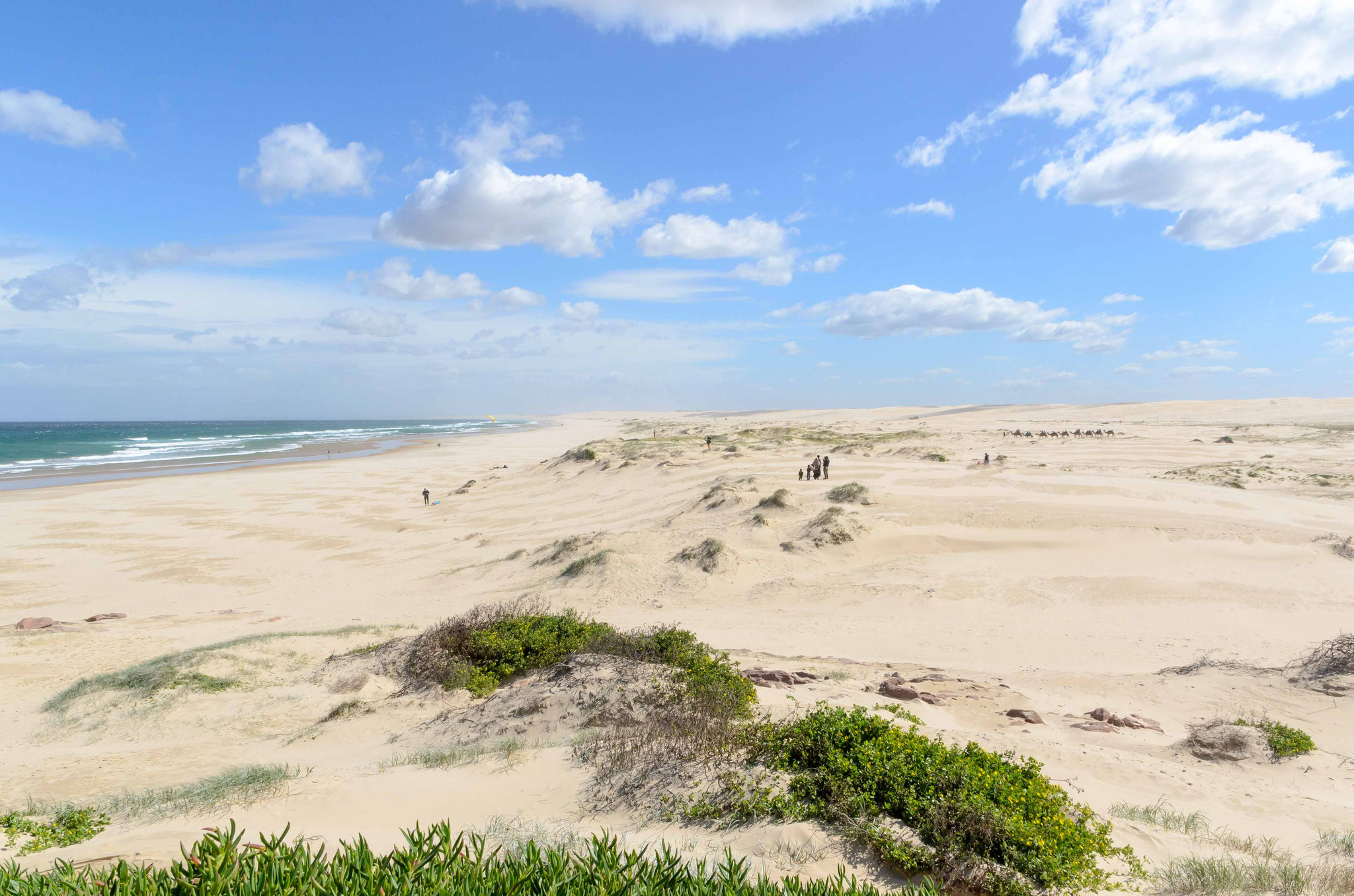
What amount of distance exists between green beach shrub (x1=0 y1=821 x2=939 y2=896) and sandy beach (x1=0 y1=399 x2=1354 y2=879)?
1.17 meters

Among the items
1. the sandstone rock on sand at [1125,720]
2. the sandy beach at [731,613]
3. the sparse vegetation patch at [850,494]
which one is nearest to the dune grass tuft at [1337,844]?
the sandy beach at [731,613]

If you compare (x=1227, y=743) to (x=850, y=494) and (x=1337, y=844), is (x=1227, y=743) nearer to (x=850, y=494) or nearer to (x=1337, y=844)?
(x=1337, y=844)

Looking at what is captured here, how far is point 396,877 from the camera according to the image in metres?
3.15

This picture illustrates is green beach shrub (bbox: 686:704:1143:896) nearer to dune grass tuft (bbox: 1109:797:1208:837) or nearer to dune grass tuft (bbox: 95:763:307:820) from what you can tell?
dune grass tuft (bbox: 1109:797:1208:837)

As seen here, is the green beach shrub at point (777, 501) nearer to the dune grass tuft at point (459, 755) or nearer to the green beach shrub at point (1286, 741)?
the green beach shrub at point (1286, 741)

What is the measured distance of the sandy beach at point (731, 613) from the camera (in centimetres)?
602

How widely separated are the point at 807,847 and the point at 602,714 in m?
3.25

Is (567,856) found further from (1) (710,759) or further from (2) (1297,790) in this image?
(2) (1297,790)

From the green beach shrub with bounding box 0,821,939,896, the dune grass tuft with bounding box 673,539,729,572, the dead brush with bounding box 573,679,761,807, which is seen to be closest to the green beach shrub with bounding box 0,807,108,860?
the green beach shrub with bounding box 0,821,939,896

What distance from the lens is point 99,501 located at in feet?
112

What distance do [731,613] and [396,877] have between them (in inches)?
463

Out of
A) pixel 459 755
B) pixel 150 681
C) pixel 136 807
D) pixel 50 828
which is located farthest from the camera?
pixel 150 681

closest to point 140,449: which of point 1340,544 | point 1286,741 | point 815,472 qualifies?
point 815,472

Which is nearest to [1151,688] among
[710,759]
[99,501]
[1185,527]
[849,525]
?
[710,759]
